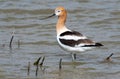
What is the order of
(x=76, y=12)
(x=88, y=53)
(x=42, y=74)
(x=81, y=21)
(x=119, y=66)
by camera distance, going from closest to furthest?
(x=42, y=74)
(x=119, y=66)
(x=88, y=53)
(x=81, y=21)
(x=76, y=12)

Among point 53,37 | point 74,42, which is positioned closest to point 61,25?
point 74,42

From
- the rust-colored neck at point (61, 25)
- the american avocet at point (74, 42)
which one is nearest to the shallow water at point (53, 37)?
the american avocet at point (74, 42)

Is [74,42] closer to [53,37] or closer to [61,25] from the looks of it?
[61,25]

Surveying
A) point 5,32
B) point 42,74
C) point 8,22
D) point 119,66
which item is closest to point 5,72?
point 42,74

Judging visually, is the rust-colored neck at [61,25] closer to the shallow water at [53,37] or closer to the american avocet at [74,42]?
the american avocet at [74,42]

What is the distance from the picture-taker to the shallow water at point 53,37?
408 inches

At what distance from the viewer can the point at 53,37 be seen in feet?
44.9

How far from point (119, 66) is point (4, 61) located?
2.42m

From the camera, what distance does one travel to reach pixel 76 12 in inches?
632

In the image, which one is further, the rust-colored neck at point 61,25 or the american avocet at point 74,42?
the rust-colored neck at point 61,25

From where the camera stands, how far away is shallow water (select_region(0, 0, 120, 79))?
34.0ft

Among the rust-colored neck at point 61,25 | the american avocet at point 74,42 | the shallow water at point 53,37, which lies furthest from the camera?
the rust-colored neck at point 61,25

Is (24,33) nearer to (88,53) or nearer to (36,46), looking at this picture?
(36,46)

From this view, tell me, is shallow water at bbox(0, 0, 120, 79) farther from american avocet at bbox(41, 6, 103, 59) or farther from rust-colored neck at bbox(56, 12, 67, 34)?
rust-colored neck at bbox(56, 12, 67, 34)
